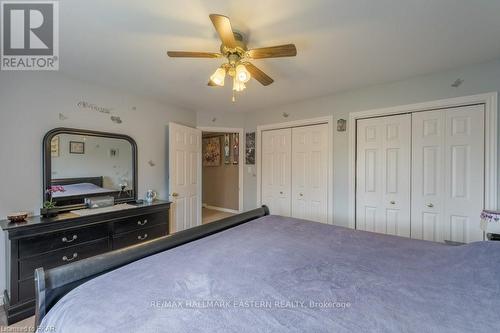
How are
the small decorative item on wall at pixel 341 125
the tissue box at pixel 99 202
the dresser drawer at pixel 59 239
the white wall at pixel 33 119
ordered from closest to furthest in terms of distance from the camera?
the dresser drawer at pixel 59 239, the white wall at pixel 33 119, the tissue box at pixel 99 202, the small decorative item on wall at pixel 341 125

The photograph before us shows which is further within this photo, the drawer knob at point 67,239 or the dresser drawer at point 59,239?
the drawer knob at point 67,239

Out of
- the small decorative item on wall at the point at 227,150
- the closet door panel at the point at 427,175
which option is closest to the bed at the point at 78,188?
the small decorative item on wall at the point at 227,150

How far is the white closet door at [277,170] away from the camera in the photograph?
3721 mm

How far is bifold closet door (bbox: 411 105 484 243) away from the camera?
7.51 feet

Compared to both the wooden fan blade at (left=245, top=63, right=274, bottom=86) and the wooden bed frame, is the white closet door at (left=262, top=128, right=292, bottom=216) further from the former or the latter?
the wooden bed frame

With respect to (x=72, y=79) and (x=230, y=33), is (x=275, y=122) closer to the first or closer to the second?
(x=230, y=33)

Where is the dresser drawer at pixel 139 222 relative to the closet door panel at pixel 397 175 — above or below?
below

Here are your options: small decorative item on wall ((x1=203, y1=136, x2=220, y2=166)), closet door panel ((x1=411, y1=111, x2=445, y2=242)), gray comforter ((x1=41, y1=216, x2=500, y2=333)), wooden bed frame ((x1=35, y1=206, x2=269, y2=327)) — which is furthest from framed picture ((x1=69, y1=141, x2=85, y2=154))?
closet door panel ((x1=411, y1=111, x2=445, y2=242))

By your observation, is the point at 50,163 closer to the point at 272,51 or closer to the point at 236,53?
the point at 236,53

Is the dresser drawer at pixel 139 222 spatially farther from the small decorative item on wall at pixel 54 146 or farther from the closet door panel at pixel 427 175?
the closet door panel at pixel 427 175

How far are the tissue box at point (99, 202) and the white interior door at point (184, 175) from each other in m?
0.77

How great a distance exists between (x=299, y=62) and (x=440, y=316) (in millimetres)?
2069

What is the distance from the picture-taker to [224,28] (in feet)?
4.44

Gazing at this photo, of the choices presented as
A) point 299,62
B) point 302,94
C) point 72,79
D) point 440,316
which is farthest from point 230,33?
point 72,79
